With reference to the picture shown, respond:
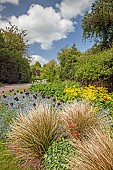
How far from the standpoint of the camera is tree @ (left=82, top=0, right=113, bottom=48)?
41.2 ft

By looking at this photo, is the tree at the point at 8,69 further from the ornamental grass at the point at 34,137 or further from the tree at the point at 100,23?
the ornamental grass at the point at 34,137

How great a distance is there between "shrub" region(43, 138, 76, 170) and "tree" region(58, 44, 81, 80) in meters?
10.2

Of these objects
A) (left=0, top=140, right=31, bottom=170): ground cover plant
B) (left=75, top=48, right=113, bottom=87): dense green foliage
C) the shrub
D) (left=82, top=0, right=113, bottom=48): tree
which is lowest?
(left=0, top=140, right=31, bottom=170): ground cover plant

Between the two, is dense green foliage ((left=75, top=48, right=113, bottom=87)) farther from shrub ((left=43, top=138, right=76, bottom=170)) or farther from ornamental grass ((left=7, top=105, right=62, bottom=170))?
shrub ((left=43, top=138, right=76, bottom=170))

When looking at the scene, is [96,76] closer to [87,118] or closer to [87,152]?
[87,118]

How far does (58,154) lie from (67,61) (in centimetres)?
1123

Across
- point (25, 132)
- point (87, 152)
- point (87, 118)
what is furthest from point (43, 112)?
point (87, 152)

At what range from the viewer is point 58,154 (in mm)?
3449

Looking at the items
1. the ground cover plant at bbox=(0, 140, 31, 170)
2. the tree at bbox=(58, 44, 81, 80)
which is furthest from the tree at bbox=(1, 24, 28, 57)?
the ground cover plant at bbox=(0, 140, 31, 170)

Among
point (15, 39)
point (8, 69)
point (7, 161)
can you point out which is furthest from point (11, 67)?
point (7, 161)

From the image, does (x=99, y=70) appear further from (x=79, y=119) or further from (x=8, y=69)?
(x=8, y=69)

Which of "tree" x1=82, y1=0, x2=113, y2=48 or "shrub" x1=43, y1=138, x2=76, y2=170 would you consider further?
"tree" x1=82, y1=0, x2=113, y2=48

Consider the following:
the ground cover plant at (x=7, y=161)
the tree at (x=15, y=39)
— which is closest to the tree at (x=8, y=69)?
the tree at (x=15, y=39)

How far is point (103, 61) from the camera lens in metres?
10.0
